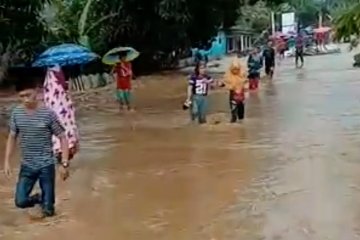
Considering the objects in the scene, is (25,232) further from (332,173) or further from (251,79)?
(251,79)

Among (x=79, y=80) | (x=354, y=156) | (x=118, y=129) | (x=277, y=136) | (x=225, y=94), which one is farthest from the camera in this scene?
(x=79, y=80)

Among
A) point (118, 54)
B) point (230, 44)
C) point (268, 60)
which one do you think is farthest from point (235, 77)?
point (230, 44)

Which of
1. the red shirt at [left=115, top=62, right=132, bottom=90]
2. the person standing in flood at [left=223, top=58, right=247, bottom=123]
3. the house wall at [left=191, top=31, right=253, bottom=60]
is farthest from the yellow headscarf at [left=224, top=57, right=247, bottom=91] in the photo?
the house wall at [left=191, top=31, right=253, bottom=60]

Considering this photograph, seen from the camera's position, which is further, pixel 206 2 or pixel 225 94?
pixel 206 2

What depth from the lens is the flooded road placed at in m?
8.98

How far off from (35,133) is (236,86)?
33.3 feet

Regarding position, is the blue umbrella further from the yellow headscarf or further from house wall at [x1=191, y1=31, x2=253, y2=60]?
house wall at [x1=191, y1=31, x2=253, y2=60]

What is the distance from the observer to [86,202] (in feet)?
34.3

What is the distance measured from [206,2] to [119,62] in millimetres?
17801

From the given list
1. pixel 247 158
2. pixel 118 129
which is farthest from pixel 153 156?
pixel 118 129

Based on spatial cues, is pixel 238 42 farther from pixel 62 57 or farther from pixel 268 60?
pixel 62 57

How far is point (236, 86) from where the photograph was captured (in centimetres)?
1889

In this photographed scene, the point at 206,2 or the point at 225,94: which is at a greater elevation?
the point at 206,2

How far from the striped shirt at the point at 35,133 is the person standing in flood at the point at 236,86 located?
9.65 metres
